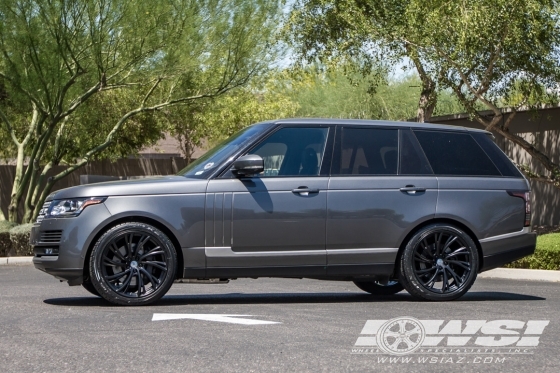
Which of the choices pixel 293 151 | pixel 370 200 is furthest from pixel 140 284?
pixel 370 200

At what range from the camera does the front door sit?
1067 cm

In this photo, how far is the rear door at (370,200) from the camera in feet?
35.9

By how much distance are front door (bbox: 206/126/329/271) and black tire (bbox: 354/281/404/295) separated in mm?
1698

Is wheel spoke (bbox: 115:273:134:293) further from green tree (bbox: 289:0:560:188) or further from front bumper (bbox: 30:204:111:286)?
green tree (bbox: 289:0:560:188)

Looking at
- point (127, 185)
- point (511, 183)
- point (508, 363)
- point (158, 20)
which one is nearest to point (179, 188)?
point (127, 185)

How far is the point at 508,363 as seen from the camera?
6938 millimetres

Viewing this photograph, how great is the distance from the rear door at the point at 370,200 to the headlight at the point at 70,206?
7.72 ft

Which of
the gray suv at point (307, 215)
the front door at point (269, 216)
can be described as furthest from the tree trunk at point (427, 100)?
the front door at point (269, 216)

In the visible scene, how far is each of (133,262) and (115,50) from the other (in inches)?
580

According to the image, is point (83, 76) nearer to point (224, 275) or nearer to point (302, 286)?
point (302, 286)

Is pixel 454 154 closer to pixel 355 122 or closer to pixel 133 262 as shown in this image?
pixel 355 122

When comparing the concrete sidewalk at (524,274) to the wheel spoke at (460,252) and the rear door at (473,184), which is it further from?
the wheel spoke at (460,252)

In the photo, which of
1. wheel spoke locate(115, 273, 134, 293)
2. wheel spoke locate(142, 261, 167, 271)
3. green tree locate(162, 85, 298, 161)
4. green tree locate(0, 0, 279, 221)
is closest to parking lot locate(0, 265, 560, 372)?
wheel spoke locate(115, 273, 134, 293)

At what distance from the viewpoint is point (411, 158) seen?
37.4 ft
